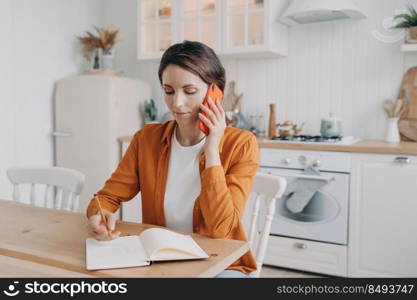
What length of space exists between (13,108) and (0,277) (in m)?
2.59

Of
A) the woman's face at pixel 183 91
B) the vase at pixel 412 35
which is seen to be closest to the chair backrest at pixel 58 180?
the woman's face at pixel 183 91

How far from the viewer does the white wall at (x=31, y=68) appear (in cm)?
318

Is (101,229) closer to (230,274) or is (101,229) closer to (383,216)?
(230,274)

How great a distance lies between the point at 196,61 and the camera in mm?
1339

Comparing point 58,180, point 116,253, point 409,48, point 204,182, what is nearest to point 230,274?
point 204,182

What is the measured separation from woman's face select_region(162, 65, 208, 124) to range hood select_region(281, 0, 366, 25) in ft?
5.54

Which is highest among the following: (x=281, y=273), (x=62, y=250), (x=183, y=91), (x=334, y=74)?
(x=334, y=74)

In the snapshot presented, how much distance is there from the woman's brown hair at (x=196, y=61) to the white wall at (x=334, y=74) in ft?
6.46

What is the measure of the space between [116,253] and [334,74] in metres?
2.55

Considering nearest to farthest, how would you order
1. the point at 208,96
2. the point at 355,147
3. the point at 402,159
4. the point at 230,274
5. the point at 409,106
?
the point at 230,274 → the point at 208,96 → the point at 402,159 → the point at 355,147 → the point at 409,106

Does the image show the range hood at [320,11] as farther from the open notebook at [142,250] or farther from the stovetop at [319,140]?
the open notebook at [142,250]

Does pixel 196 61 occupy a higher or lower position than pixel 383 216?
higher

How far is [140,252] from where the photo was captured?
1008 mm

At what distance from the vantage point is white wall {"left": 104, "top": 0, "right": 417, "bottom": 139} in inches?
118
